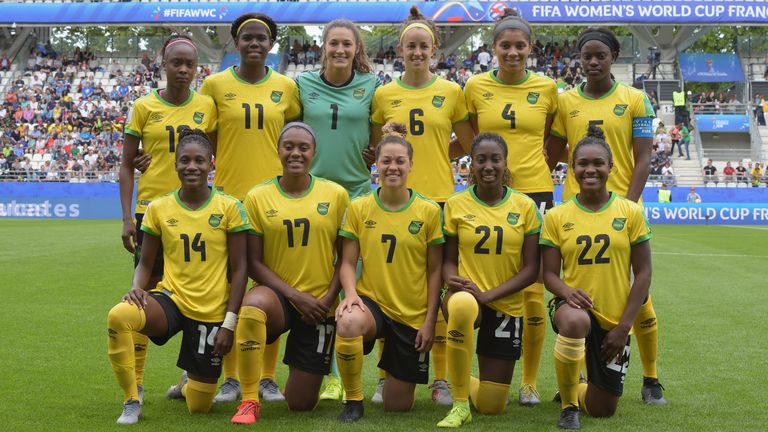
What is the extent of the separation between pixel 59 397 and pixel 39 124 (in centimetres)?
3150

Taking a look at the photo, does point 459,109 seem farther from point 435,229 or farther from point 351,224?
point 351,224

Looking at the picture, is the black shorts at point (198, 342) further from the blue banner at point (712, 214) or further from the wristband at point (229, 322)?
the blue banner at point (712, 214)

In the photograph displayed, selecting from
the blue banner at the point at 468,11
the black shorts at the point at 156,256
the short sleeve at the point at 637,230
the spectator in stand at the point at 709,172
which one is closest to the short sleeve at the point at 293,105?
the black shorts at the point at 156,256

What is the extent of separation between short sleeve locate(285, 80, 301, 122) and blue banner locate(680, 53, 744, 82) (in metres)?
32.5

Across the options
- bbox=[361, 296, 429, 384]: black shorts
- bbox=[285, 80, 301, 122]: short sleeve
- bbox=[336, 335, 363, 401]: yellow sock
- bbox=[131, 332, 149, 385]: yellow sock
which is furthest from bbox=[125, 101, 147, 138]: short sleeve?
bbox=[336, 335, 363, 401]: yellow sock

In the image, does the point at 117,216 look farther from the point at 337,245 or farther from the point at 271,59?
the point at 337,245

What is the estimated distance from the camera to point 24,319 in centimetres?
848

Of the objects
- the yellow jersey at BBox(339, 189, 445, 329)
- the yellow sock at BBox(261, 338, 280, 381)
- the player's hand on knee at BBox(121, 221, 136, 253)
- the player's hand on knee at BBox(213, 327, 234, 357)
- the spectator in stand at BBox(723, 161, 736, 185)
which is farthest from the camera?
the spectator in stand at BBox(723, 161, 736, 185)

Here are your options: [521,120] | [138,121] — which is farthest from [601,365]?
[138,121]

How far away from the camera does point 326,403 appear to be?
18.6 feet

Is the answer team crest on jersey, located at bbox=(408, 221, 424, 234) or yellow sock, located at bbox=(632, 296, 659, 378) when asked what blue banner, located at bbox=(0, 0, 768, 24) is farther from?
team crest on jersey, located at bbox=(408, 221, 424, 234)

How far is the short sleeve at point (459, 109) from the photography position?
5945 millimetres

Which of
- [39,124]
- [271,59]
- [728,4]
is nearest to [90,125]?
[39,124]

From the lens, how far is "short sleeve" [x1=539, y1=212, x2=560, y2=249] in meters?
5.22
